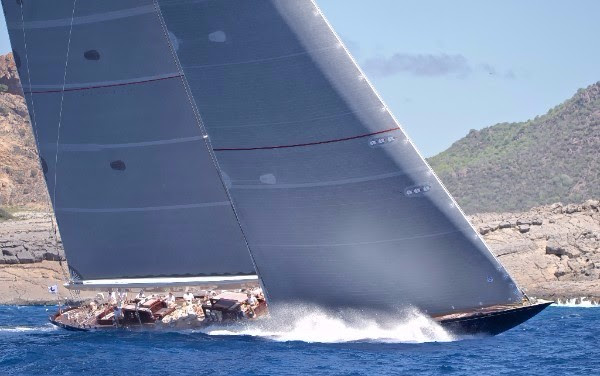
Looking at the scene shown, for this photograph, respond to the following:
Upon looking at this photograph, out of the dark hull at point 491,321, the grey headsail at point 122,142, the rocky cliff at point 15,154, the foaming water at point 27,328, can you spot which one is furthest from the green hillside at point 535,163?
the dark hull at point 491,321

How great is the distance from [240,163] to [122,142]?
5116mm

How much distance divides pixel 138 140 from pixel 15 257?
1162 inches

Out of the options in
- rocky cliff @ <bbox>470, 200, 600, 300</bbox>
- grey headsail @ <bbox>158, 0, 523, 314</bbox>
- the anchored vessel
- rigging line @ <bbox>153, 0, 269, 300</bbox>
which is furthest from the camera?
rocky cliff @ <bbox>470, 200, 600, 300</bbox>

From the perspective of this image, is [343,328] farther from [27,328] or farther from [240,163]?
[27,328]

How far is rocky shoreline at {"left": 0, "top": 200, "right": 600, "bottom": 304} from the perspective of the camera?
59.0 metres

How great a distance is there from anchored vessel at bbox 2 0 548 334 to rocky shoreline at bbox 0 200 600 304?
2302cm

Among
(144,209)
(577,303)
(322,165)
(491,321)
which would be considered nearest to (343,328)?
(491,321)

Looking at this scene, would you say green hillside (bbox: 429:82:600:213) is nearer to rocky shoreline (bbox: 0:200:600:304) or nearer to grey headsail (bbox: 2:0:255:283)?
rocky shoreline (bbox: 0:200:600:304)

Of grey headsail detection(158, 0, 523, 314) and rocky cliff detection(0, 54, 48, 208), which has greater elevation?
rocky cliff detection(0, 54, 48, 208)

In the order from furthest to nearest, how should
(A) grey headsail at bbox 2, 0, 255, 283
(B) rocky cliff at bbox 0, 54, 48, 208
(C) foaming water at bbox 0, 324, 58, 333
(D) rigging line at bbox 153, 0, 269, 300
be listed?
(B) rocky cliff at bbox 0, 54, 48, 208, (C) foaming water at bbox 0, 324, 58, 333, (A) grey headsail at bbox 2, 0, 255, 283, (D) rigging line at bbox 153, 0, 269, 300

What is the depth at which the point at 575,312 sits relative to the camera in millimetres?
50000

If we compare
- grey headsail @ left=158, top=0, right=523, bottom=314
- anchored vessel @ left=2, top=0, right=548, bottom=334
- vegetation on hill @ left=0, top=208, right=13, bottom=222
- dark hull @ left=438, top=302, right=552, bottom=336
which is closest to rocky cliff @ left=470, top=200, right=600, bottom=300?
dark hull @ left=438, top=302, right=552, bottom=336

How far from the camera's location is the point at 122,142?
36.5 meters

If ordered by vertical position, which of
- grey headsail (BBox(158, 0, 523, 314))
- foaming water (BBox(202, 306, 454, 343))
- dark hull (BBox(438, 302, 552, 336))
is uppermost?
grey headsail (BBox(158, 0, 523, 314))
